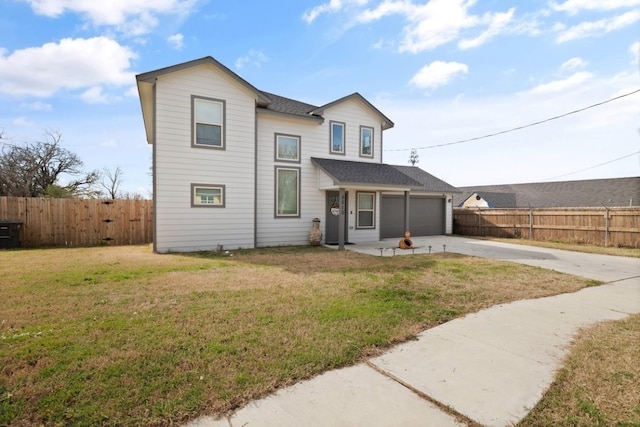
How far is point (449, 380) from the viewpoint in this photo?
268cm

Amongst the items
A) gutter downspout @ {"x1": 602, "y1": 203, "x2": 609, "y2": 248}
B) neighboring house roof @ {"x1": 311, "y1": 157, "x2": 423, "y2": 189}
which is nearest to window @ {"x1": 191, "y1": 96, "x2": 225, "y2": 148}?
A: neighboring house roof @ {"x1": 311, "y1": 157, "x2": 423, "y2": 189}

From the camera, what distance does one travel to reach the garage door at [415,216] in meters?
15.3

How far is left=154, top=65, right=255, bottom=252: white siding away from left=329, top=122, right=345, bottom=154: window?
337cm

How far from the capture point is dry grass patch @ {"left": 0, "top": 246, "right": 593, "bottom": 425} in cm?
235

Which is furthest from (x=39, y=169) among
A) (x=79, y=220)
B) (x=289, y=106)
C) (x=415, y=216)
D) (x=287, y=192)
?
(x=415, y=216)

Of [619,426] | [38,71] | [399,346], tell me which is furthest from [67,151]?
[619,426]

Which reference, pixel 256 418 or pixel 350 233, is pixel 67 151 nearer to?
pixel 350 233

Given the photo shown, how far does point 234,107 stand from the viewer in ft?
34.9

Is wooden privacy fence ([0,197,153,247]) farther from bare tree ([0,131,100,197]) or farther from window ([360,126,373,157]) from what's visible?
bare tree ([0,131,100,197])

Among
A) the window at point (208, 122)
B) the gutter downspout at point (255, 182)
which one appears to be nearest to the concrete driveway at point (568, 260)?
the gutter downspout at point (255, 182)

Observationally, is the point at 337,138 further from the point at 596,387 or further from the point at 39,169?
the point at 39,169

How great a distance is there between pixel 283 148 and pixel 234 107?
2.22 meters

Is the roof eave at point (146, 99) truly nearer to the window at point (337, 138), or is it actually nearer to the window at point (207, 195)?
the window at point (207, 195)

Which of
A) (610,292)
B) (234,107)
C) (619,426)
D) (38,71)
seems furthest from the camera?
(38,71)
